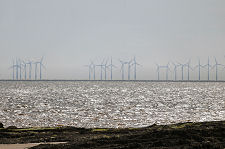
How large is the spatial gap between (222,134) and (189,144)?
260 cm

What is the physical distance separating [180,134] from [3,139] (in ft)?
24.3

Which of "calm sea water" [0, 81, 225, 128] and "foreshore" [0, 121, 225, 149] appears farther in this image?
"calm sea water" [0, 81, 225, 128]

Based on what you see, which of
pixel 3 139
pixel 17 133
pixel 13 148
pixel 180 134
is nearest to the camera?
pixel 13 148

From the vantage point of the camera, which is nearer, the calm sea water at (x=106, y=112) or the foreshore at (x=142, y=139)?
the foreshore at (x=142, y=139)

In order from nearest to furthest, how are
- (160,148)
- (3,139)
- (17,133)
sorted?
(160,148) → (3,139) → (17,133)

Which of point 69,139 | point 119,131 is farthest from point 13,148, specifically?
point 119,131

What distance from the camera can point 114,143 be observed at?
1309cm

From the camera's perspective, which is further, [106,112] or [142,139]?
[106,112]

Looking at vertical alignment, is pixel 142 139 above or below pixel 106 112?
above

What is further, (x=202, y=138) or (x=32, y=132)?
(x=32, y=132)

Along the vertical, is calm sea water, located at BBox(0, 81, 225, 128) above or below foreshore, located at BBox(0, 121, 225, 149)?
below

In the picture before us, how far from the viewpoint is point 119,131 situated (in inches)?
675

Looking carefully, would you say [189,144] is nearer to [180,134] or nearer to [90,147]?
[180,134]

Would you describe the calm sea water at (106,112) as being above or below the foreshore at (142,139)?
below
